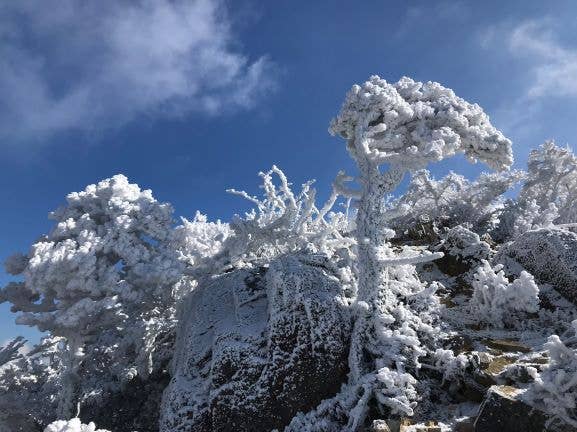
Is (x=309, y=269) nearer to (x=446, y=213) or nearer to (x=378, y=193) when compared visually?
(x=378, y=193)

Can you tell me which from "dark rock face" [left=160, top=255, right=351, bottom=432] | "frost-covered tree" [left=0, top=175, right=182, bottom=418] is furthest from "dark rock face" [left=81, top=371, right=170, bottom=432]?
"dark rock face" [left=160, top=255, right=351, bottom=432]

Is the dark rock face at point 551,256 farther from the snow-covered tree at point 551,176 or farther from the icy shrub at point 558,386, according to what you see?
the snow-covered tree at point 551,176

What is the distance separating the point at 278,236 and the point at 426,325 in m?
5.76

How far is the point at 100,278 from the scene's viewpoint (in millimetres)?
13555

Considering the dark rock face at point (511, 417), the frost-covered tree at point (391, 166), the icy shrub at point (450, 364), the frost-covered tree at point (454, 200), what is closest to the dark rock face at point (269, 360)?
the frost-covered tree at point (391, 166)

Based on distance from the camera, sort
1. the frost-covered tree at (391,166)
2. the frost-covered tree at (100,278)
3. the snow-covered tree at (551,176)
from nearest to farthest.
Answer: the frost-covered tree at (391,166) < the frost-covered tree at (100,278) < the snow-covered tree at (551,176)

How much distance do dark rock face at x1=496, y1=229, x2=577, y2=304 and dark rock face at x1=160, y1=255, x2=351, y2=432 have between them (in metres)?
5.69

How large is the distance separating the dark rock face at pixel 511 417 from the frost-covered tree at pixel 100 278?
10284mm

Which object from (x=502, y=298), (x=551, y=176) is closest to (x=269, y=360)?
(x=502, y=298)

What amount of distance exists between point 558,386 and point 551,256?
6346 millimetres

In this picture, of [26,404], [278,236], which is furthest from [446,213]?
[26,404]

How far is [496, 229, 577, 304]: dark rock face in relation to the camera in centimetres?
1027

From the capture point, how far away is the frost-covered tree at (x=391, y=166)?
8773 mm

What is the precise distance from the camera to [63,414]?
500 inches
